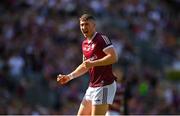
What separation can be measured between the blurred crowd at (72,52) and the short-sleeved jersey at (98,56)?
567 centimetres

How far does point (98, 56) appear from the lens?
1088cm

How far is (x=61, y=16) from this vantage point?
21.8 m

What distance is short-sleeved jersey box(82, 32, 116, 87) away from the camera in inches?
427

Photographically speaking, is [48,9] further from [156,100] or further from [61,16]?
[156,100]

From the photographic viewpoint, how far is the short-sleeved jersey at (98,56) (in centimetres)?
1085

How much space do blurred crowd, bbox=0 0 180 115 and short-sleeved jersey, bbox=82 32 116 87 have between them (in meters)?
5.67

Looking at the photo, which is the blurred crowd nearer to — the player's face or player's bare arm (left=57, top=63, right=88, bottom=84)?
player's bare arm (left=57, top=63, right=88, bottom=84)

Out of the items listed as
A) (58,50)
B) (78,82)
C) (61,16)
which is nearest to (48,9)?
(61,16)

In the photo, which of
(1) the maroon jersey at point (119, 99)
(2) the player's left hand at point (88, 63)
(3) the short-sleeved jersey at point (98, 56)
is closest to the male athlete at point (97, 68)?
(3) the short-sleeved jersey at point (98, 56)

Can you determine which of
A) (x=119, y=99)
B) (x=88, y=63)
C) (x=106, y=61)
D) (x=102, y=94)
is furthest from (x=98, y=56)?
(x=119, y=99)

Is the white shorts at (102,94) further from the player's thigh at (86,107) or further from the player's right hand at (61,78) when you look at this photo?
the player's right hand at (61,78)

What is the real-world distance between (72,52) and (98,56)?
9427 millimetres

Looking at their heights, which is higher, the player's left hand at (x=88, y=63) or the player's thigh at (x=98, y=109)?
the player's left hand at (x=88, y=63)

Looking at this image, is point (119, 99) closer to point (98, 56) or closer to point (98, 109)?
point (98, 109)
